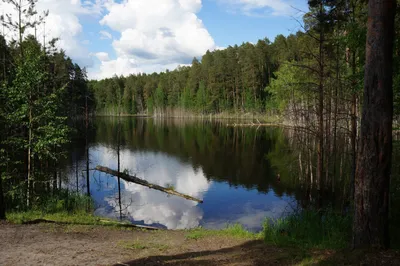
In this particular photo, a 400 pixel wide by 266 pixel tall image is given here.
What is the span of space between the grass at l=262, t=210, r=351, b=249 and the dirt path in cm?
54

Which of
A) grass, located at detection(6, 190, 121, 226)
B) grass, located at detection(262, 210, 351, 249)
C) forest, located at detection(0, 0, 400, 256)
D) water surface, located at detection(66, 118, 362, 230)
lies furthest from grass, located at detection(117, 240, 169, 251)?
water surface, located at detection(66, 118, 362, 230)

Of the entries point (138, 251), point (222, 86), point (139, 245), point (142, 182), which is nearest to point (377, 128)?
point (138, 251)

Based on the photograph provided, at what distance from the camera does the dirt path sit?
552cm

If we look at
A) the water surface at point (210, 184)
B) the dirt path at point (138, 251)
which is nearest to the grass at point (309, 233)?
the dirt path at point (138, 251)

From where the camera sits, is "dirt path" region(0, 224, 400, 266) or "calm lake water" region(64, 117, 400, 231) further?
"calm lake water" region(64, 117, 400, 231)

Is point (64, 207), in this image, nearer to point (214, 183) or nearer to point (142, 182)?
point (142, 182)

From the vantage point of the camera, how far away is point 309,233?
301 inches

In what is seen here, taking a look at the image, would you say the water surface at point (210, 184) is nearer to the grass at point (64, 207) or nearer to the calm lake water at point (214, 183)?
the calm lake water at point (214, 183)

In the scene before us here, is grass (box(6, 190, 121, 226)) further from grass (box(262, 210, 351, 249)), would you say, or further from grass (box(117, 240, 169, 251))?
grass (box(262, 210, 351, 249))

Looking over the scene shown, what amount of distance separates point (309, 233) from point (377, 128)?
367cm

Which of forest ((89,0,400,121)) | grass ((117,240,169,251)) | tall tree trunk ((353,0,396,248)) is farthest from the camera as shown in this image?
forest ((89,0,400,121))

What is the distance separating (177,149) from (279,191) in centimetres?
2010

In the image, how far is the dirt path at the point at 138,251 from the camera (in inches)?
217

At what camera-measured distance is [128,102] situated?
128250 millimetres
